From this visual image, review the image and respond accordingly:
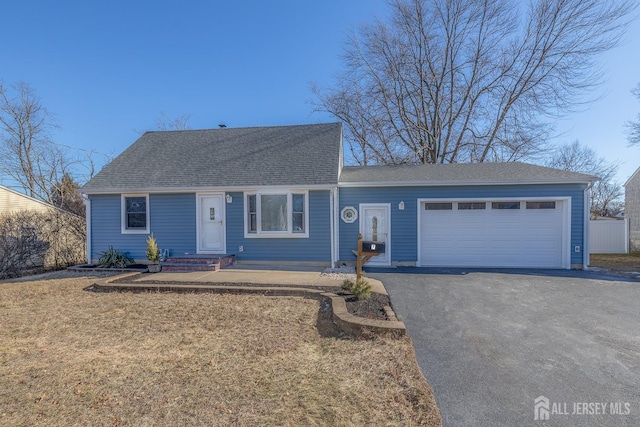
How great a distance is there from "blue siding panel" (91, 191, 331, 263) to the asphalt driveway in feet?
10.4

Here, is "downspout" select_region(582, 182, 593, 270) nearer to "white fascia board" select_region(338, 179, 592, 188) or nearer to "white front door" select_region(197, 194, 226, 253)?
"white fascia board" select_region(338, 179, 592, 188)

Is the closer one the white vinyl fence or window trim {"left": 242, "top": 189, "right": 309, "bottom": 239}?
window trim {"left": 242, "top": 189, "right": 309, "bottom": 239}

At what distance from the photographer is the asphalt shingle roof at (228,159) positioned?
930 cm

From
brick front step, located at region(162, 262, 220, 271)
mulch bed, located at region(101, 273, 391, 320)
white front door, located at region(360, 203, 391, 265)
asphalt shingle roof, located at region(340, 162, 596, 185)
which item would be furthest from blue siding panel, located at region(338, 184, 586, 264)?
brick front step, located at region(162, 262, 220, 271)

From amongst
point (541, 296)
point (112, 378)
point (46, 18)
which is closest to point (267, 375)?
point (112, 378)

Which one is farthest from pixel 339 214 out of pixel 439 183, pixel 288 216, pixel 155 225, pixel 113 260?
pixel 113 260

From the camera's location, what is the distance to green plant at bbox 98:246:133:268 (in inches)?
359

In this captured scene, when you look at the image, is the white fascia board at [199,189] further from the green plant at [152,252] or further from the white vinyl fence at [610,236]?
the white vinyl fence at [610,236]

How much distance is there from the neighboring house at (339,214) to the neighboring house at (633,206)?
11710 mm

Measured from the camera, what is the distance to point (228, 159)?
1036 cm

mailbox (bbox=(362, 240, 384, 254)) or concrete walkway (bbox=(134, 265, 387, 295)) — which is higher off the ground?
mailbox (bbox=(362, 240, 384, 254))

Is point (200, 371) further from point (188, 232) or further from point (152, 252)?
point (188, 232)

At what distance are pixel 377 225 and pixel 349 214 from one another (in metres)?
0.98

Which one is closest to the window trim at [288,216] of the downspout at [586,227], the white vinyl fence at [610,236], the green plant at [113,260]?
the green plant at [113,260]
